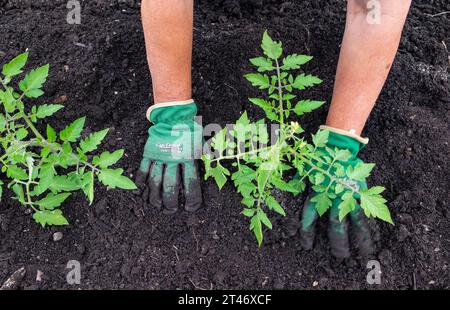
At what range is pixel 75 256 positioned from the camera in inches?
72.3

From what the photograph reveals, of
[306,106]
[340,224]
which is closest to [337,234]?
[340,224]

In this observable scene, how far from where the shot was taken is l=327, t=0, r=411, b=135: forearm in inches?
67.7

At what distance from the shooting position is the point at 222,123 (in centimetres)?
210

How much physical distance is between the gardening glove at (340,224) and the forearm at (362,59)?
0.18ft

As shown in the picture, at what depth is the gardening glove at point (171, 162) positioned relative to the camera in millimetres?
1902

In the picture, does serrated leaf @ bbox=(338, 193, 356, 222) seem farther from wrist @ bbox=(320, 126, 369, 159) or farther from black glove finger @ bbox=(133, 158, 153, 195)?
black glove finger @ bbox=(133, 158, 153, 195)

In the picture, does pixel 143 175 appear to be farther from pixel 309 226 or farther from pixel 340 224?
pixel 340 224

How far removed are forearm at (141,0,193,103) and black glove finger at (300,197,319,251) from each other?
0.61 meters

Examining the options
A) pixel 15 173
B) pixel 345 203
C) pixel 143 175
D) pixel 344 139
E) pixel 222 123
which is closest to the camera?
pixel 345 203

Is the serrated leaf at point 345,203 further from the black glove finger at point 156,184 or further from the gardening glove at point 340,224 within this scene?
the black glove finger at point 156,184

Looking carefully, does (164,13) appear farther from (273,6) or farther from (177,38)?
(273,6)

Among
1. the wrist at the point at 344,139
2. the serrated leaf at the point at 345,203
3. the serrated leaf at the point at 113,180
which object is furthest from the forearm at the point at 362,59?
the serrated leaf at the point at 113,180

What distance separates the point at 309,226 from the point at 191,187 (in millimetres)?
449
